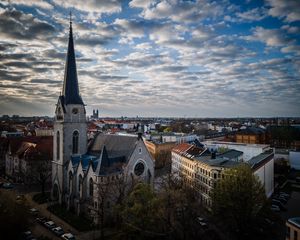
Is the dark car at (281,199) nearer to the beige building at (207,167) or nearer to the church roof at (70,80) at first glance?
the beige building at (207,167)

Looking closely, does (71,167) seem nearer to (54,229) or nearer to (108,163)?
(108,163)

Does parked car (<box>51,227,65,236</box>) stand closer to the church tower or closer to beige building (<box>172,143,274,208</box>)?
the church tower

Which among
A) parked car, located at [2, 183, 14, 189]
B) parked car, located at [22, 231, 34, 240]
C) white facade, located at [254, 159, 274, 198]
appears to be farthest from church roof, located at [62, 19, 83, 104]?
white facade, located at [254, 159, 274, 198]

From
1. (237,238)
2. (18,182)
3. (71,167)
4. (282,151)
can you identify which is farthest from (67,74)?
(282,151)

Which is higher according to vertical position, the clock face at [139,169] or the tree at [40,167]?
the clock face at [139,169]

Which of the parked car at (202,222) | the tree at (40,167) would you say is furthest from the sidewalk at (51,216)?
the parked car at (202,222)

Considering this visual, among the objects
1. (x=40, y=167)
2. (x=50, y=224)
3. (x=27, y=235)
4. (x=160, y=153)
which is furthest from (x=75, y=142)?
(x=160, y=153)

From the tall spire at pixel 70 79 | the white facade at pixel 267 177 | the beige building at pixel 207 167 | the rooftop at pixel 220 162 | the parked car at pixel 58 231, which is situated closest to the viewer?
the parked car at pixel 58 231
